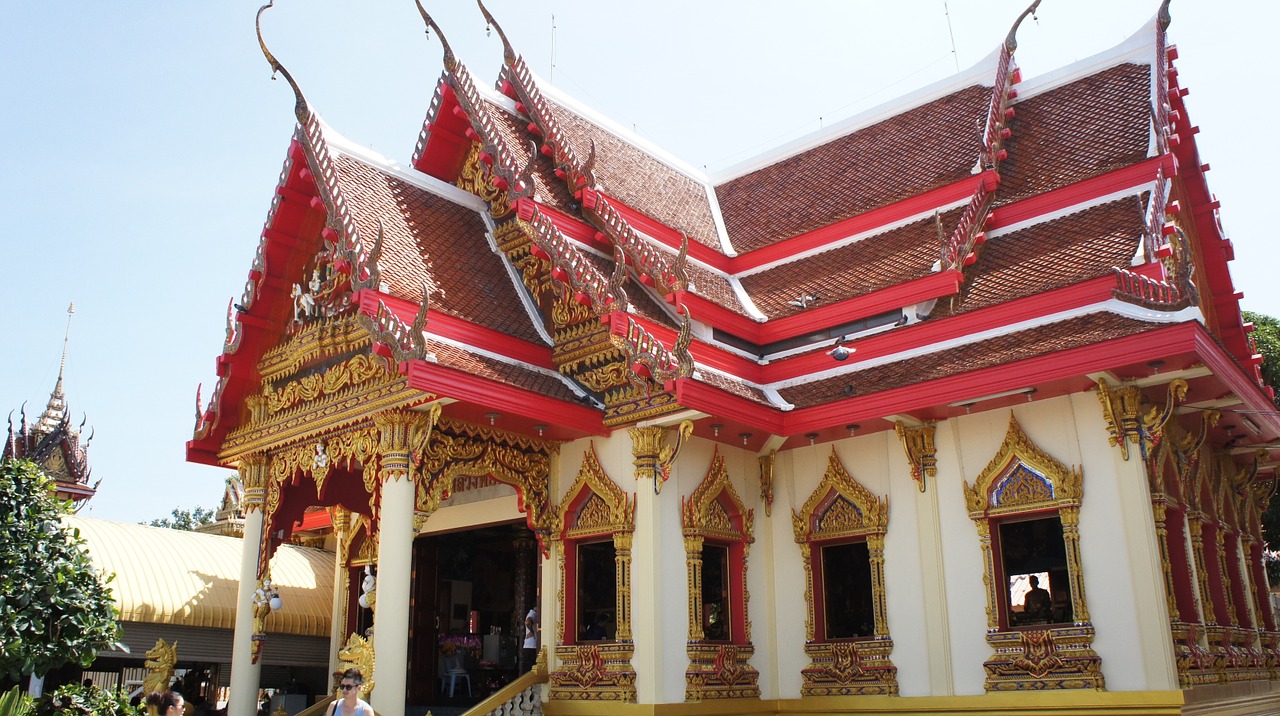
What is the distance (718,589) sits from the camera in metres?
10.6

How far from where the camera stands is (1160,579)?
28.2ft

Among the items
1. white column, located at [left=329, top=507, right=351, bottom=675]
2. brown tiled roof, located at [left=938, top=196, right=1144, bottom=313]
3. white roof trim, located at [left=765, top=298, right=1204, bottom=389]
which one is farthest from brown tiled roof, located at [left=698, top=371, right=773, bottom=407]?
white column, located at [left=329, top=507, right=351, bottom=675]

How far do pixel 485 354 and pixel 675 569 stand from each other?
2.78m

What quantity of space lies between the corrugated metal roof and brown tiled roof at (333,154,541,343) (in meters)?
4.66

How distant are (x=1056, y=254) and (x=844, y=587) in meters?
3.95

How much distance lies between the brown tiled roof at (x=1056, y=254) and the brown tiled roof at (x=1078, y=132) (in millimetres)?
537

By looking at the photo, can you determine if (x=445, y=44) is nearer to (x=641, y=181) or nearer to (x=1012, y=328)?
(x=641, y=181)

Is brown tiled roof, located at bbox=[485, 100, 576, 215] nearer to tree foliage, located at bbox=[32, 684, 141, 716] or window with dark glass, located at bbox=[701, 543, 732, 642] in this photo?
window with dark glass, located at bbox=[701, 543, 732, 642]

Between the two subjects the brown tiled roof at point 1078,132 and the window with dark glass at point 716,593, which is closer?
the window with dark glass at point 716,593

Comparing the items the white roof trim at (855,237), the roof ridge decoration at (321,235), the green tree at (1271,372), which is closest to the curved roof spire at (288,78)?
the roof ridge decoration at (321,235)

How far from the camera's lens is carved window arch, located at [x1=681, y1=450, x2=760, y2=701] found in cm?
996

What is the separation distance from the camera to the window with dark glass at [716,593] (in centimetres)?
1044

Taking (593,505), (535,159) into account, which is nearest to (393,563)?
(593,505)

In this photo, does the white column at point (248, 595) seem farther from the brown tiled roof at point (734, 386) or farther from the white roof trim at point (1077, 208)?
the white roof trim at point (1077, 208)
